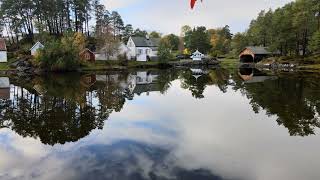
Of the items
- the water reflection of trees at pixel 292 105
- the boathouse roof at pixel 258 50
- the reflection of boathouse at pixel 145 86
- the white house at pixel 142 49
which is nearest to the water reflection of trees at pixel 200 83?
the reflection of boathouse at pixel 145 86

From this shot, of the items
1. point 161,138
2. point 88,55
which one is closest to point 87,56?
point 88,55

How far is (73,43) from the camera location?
222 feet

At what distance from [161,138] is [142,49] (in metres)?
77.6

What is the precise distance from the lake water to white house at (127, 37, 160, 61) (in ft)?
205

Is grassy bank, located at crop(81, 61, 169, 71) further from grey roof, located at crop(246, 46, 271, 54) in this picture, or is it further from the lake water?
the lake water

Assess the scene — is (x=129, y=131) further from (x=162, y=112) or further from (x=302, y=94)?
(x=302, y=94)

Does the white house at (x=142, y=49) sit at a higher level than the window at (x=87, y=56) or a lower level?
higher

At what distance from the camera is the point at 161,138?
16250mm

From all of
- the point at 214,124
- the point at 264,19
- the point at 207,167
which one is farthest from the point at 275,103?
the point at 264,19

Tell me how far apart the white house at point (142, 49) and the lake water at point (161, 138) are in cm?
6250

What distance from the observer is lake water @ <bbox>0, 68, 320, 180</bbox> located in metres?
11.9

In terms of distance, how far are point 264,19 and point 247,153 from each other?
80981 mm

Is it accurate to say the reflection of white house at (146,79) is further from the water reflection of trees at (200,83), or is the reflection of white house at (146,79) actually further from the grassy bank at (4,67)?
the grassy bank at (4,67)

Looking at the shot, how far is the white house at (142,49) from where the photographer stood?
91.1 metres
